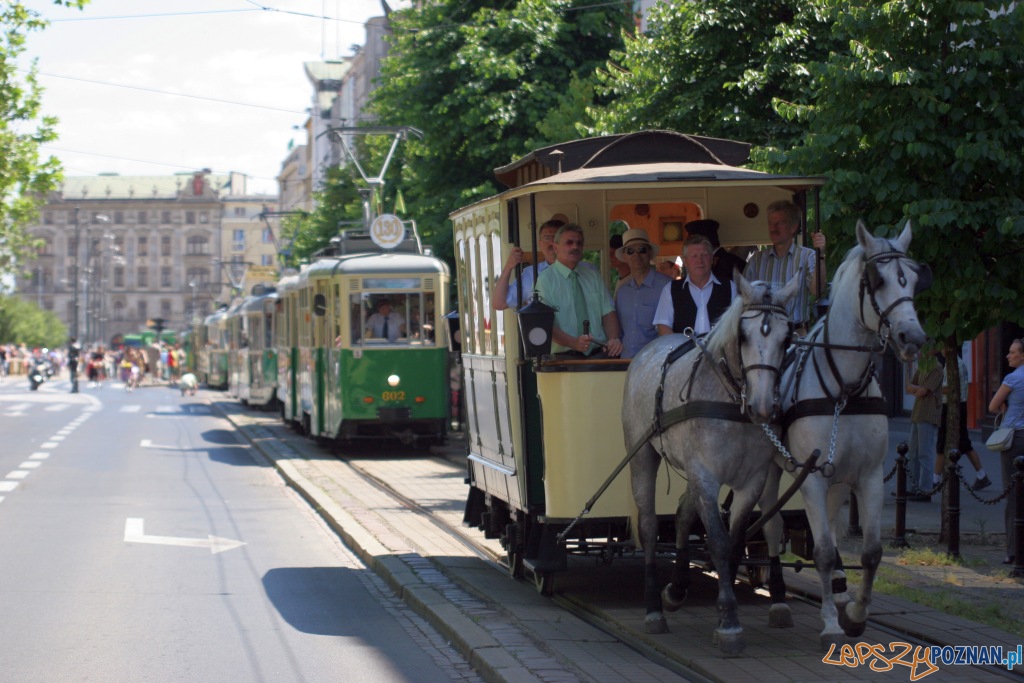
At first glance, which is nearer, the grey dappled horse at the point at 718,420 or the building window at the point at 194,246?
the grey dappled horse at the point at 718,420

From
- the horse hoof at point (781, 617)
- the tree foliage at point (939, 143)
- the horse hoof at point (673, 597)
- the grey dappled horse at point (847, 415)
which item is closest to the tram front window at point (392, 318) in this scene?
the tree foliage at point (939, 143)

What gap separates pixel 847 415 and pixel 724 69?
10.3 m

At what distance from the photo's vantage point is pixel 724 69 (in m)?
17.1

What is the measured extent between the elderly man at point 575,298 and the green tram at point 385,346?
13.6 m

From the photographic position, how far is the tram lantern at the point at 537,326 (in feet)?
28.5

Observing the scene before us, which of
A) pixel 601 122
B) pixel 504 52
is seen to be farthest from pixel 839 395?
pixel 504 52

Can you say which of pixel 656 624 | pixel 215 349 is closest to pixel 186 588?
pixel 656 624

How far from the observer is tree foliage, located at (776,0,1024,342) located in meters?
11.1

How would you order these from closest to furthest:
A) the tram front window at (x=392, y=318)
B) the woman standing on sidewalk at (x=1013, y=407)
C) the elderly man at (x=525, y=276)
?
the elderly man at (x=525, y=276)
the woman standing on sidewalk at (x=1013, y=407)
the tram front window at (x=392, y=318)

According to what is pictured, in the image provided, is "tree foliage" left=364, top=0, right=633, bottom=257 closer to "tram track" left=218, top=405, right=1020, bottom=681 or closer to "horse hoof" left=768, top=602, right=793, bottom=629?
"tram track" left=218, top=405, right=1020, bottom=681

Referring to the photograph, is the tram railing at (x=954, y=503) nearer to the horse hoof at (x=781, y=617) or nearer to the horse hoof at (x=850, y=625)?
the horse hoof at (x=781, y=617)

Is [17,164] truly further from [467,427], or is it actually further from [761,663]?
[761,663]

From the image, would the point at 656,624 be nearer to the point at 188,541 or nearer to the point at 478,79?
the point at 188,541

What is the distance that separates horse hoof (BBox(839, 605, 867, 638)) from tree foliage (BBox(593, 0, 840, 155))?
962cm
